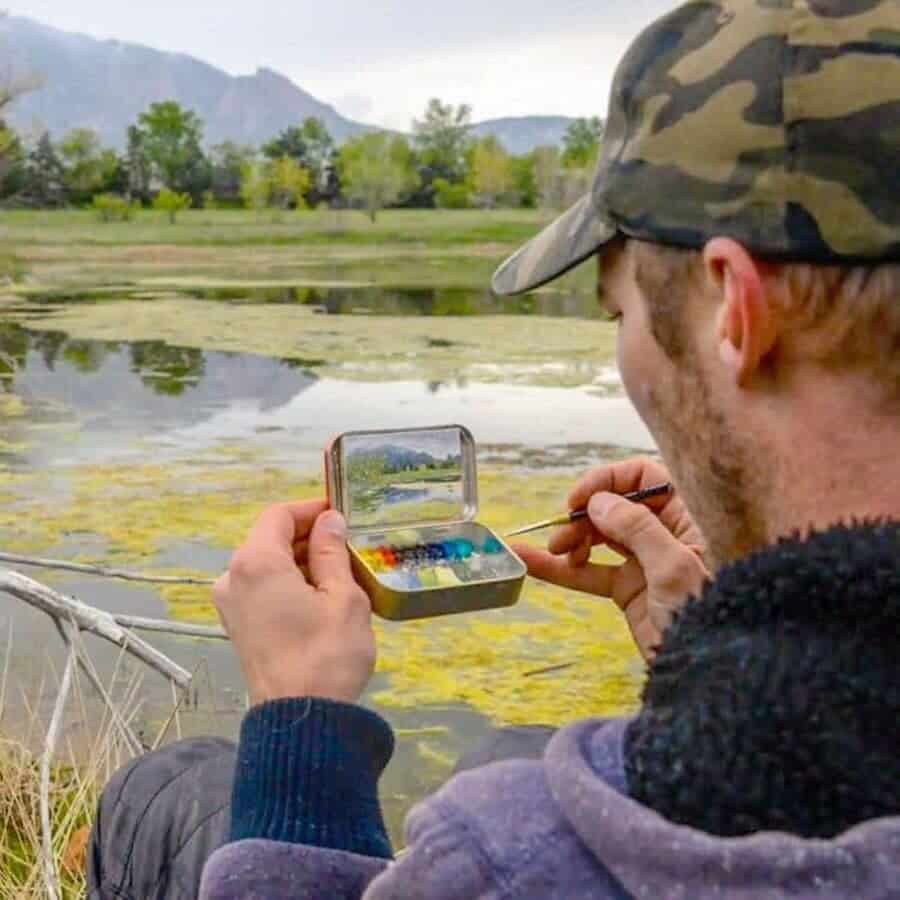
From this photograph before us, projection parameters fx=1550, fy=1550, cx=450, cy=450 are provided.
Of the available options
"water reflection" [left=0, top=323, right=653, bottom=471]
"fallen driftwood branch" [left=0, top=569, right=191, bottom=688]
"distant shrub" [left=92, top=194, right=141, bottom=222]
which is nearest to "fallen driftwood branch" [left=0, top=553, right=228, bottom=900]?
"fallen driftwood branch" [left=0, top=569, right=191, bottom=688]

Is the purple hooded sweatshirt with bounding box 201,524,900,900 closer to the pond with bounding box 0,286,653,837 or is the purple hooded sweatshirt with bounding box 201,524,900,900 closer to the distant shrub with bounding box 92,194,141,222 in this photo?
the pond with bounding box 0,286,653,837

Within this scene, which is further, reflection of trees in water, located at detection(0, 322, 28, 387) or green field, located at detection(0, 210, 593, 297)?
green field, located at detection(0, 210, 593, 297)

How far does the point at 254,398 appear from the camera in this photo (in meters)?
7.10

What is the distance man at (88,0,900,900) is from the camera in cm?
63

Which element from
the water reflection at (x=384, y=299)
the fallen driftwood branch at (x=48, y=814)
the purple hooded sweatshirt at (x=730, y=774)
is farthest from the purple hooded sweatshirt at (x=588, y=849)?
the water reflection at (x=384, y=299)

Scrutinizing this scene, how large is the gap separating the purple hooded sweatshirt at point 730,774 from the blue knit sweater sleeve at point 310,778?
0.17 m

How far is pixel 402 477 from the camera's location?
1208 millimetres

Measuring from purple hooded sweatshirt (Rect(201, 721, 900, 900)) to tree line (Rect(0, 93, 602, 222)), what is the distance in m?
25.4

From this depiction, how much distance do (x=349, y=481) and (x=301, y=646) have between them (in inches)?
8.8

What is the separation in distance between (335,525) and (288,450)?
463 cm

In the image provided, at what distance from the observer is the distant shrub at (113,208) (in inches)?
978

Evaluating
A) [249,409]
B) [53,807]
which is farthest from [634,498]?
[249,409]

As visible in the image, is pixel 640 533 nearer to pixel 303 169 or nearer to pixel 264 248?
pixel 264 248

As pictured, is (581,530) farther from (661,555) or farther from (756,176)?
(756,176)
